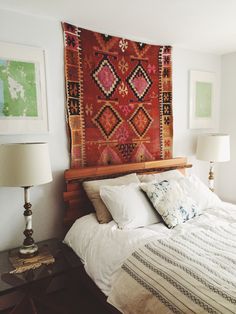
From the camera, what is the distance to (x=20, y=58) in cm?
205

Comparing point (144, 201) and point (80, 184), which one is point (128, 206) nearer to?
point (144, 201)

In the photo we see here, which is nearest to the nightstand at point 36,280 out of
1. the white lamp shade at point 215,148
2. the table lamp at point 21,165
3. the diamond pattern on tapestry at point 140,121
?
the table lamp at point 21,165

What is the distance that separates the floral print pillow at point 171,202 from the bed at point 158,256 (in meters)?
0.03

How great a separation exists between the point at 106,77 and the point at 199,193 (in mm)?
1388

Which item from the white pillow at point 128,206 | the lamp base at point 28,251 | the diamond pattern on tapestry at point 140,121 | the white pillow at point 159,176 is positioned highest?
the diamond pattern on tapestry at point 140,121

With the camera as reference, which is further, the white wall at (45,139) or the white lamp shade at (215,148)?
the white lamp shade at (215,148)

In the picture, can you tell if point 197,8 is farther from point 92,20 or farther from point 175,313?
point 175,313

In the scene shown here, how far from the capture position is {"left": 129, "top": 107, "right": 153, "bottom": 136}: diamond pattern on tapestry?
2721 mm

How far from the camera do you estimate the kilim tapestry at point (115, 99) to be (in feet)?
7.68

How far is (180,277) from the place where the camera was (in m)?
1.33

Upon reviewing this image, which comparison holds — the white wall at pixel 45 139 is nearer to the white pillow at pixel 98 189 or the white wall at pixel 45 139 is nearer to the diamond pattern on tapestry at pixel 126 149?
the white pillow at pixel 98 189

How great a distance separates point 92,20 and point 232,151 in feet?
7.72

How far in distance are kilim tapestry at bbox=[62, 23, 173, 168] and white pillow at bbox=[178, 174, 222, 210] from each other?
0.55 m

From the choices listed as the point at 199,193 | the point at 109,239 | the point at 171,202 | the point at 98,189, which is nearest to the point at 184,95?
the point at 199,193
